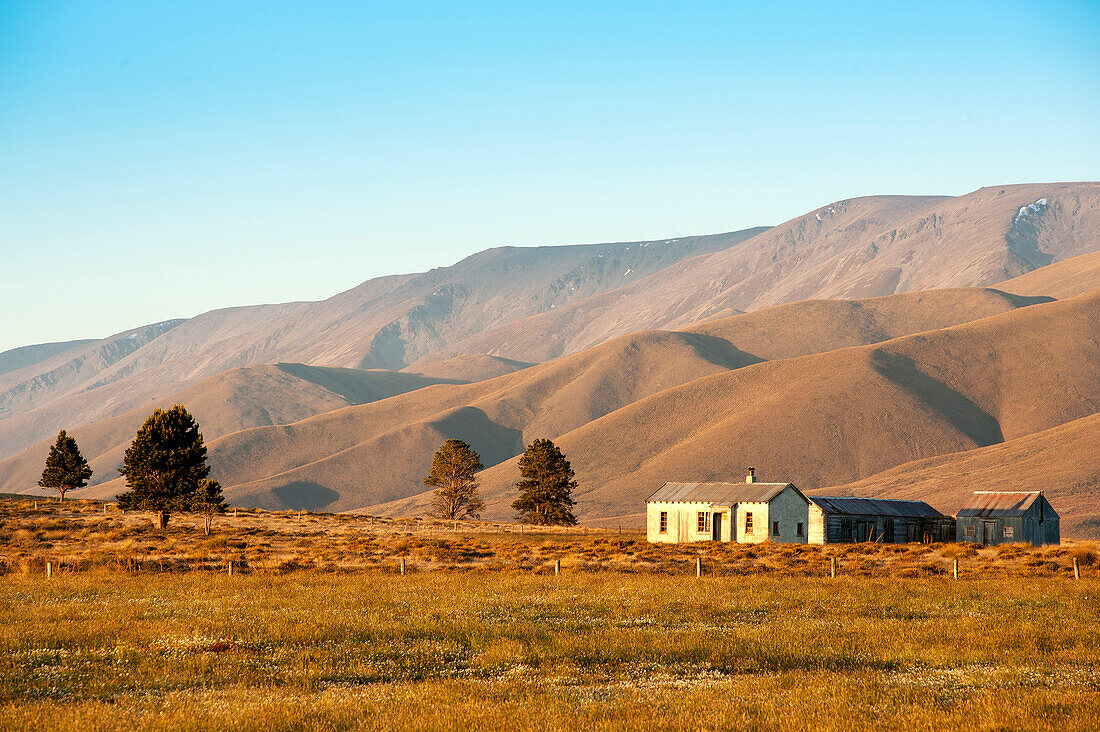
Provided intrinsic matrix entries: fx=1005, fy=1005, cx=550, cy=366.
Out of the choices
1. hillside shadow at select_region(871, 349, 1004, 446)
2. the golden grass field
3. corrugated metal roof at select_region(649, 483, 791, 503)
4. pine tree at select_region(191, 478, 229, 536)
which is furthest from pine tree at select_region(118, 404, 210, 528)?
hillside shadow at select_region(871, 349, 1004, 446)

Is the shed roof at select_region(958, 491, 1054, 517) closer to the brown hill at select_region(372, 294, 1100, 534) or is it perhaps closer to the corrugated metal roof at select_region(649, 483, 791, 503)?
the corrugated metal roof at select_region(649, 483, 791, 503)

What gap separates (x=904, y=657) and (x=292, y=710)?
37.6 ft

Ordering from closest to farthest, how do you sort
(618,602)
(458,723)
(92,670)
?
(458,723) → (92,670) → (618,602)

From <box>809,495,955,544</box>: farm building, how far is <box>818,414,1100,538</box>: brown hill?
51133mm

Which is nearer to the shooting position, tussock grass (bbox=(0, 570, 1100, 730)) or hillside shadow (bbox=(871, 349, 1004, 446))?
tussock grass (bbox=(0, 570, 1100, 730))

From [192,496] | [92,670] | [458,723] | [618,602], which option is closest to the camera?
[458,723]

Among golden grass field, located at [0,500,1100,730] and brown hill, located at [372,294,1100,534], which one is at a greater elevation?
brown hill, located at [372,294,1100,534]

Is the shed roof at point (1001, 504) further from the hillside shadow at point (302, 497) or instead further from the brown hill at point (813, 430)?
the hillside shadow at point (302, 497)

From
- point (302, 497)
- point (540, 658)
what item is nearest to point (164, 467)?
point (540, 658)

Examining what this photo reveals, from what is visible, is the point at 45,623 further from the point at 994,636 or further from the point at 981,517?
the point at 981,517

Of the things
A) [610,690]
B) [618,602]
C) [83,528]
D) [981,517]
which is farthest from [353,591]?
[981,517]

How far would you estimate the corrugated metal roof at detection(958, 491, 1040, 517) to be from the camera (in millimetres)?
69812

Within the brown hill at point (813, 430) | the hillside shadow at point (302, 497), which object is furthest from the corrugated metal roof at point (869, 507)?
the hillside shadow at point (302, 497)

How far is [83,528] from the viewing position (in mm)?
63062
